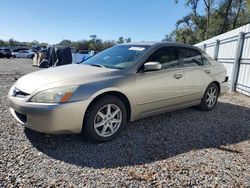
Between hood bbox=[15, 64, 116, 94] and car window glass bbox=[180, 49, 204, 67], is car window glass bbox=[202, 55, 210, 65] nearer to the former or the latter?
car window glass bbox=[180, 49, 204, 67]

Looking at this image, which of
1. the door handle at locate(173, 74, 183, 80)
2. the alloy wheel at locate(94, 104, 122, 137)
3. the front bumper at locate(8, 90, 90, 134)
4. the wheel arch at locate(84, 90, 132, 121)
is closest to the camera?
the front bumper at locate(8, 90, 90, 134)

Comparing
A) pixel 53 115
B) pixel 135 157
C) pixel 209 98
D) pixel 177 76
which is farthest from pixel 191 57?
pixel 53 115

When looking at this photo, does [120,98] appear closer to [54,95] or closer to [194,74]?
[54,95]

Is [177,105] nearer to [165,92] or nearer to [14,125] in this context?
[165,92]

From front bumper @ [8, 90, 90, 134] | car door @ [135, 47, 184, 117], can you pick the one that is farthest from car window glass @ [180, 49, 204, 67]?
front bumper @ [8, 90, 90, 134]

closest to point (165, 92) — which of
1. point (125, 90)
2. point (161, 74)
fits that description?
point (161, 74)

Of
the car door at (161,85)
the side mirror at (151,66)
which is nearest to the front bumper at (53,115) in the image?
the car door at (161,85)

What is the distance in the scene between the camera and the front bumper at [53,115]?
2.79 metres

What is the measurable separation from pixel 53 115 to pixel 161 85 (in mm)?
1954

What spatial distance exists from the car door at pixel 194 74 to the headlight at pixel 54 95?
2459 millimetres

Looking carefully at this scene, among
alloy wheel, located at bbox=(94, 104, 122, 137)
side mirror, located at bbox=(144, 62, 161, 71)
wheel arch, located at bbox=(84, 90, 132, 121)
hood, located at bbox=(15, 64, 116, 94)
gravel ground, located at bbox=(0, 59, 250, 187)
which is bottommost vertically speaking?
gravel ground, located at bbox=(0, 59, 250, 187)

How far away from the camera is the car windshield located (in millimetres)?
3723

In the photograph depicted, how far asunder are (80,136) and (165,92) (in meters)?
1.69

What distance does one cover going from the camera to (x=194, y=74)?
453 centimetres
